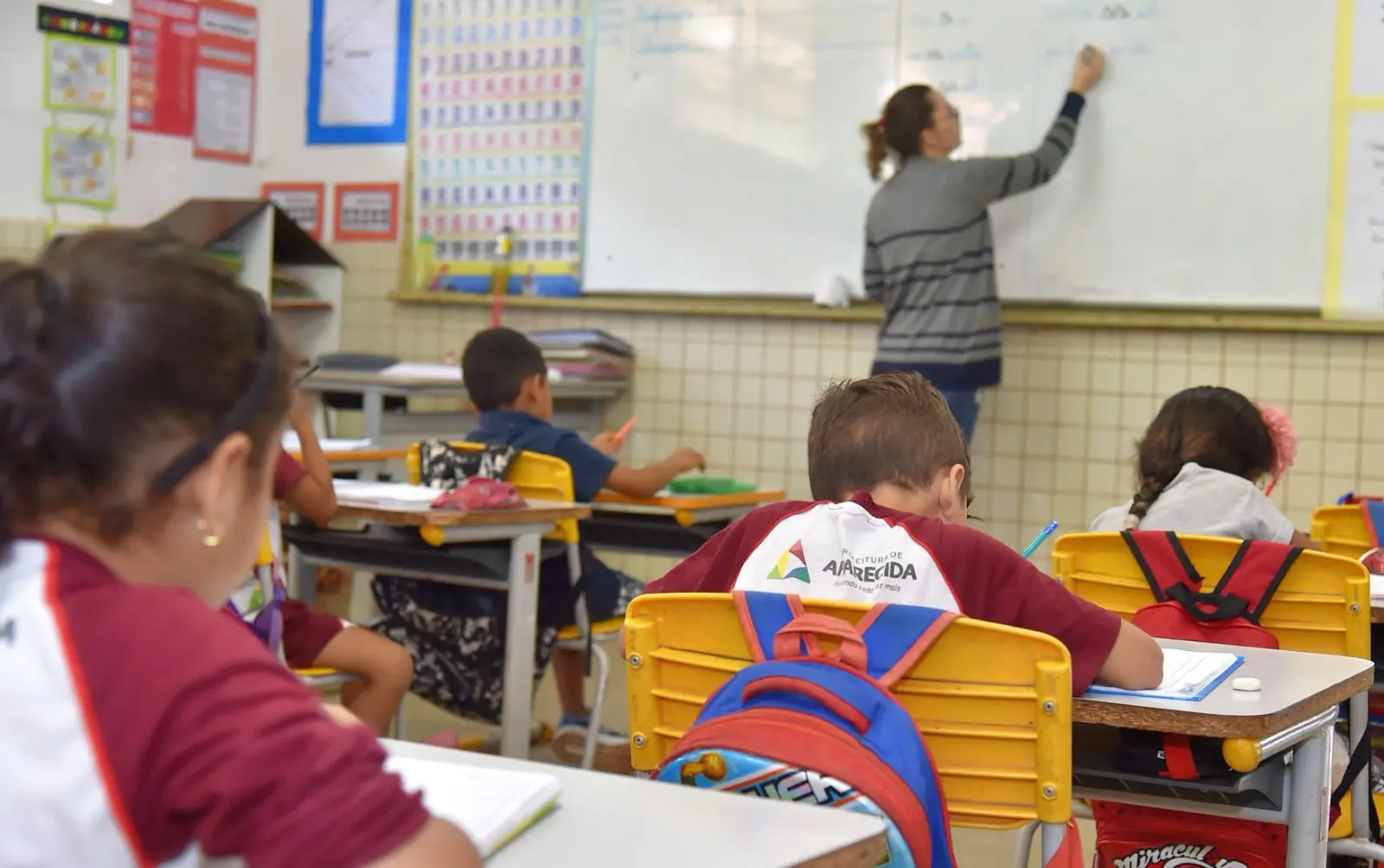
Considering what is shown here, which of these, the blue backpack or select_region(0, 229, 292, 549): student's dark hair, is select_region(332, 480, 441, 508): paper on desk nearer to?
the blue backpack

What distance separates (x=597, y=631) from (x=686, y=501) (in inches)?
16.0

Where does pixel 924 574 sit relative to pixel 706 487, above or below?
above

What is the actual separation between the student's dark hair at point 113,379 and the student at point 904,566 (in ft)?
3.00

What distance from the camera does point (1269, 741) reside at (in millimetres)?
1603

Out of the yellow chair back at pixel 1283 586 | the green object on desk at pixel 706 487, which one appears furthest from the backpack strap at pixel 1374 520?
the green object on desk at pixel 706 487

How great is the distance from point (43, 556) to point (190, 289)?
160 millimetres

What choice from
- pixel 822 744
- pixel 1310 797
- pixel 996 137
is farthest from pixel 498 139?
pixel 822 744

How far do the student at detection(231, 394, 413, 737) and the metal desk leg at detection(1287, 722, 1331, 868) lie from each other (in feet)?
5.34

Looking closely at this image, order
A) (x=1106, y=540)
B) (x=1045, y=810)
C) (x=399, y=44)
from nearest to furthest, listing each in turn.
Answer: (x=1045, y=810)
(x=1106, y=540)
(x=399, y=44)

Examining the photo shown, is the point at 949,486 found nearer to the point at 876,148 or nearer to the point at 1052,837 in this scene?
the point at 1052,837

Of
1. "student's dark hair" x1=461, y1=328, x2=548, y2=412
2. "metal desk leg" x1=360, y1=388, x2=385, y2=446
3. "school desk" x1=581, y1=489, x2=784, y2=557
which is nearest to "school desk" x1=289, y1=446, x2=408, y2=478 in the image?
"metal desk leg" x1=360, y1=388, x2=385, y2=446

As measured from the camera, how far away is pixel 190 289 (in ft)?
2.60

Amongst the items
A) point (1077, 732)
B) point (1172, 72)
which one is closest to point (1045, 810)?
point (1077, 732)

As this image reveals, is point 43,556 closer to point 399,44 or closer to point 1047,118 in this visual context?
point 1047,118
